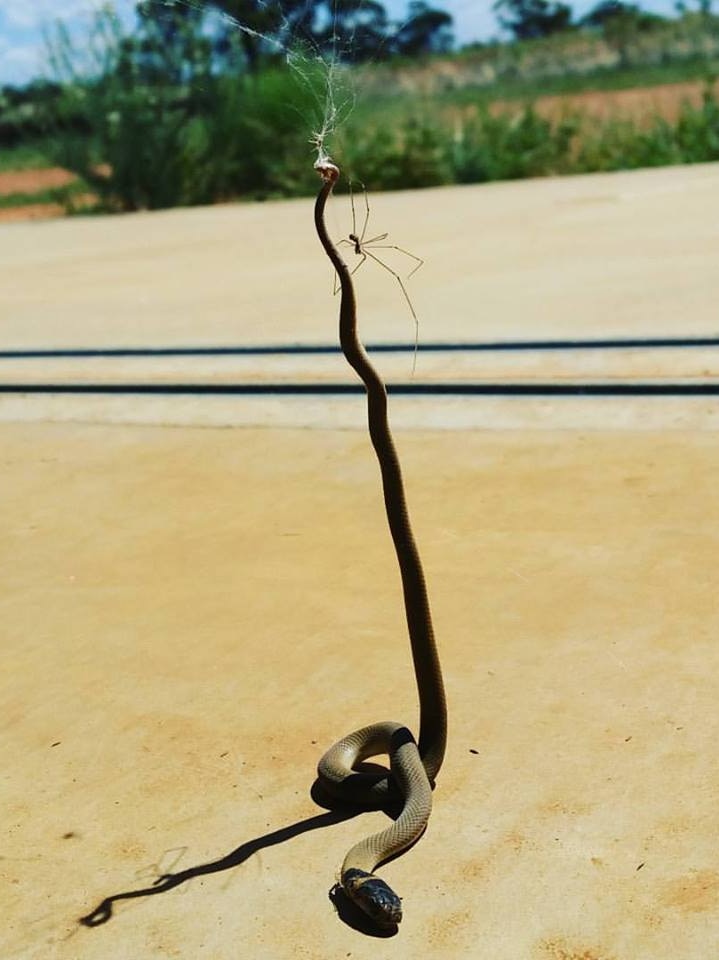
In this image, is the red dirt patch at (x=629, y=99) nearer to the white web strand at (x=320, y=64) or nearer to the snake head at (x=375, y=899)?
the white web strand at (x=320, y=64)

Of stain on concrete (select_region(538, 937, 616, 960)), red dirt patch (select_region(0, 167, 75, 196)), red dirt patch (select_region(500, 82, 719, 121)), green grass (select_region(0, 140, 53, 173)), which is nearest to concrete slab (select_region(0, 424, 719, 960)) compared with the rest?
stain on concrete (select_region(538, 937, 616, 960))

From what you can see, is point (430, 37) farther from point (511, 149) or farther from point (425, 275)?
point (425, 275)

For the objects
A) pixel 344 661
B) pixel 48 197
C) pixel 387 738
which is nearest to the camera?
pixel 387 738

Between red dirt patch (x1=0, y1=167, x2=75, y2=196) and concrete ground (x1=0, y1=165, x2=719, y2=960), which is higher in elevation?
concrete ground (x1=0, y1=165, x2=719, y2=960)

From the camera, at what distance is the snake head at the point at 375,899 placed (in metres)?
3.10

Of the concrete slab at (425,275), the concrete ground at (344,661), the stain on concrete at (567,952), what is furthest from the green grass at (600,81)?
the stain on concrete at (567,952)

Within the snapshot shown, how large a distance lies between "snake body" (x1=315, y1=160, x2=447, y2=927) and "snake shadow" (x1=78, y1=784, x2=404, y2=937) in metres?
0.04

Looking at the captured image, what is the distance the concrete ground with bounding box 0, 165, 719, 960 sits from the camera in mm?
3262

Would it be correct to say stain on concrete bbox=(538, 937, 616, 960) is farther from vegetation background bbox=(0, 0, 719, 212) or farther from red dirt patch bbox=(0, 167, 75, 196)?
red dirt patch bbox=(0, 167, 75, 196)

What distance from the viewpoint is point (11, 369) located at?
10.3m

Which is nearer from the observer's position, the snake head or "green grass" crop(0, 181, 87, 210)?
the snake head

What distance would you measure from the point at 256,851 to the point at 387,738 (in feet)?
1.68

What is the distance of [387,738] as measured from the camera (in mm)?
3824

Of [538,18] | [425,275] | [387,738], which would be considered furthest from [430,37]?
[387,738]
